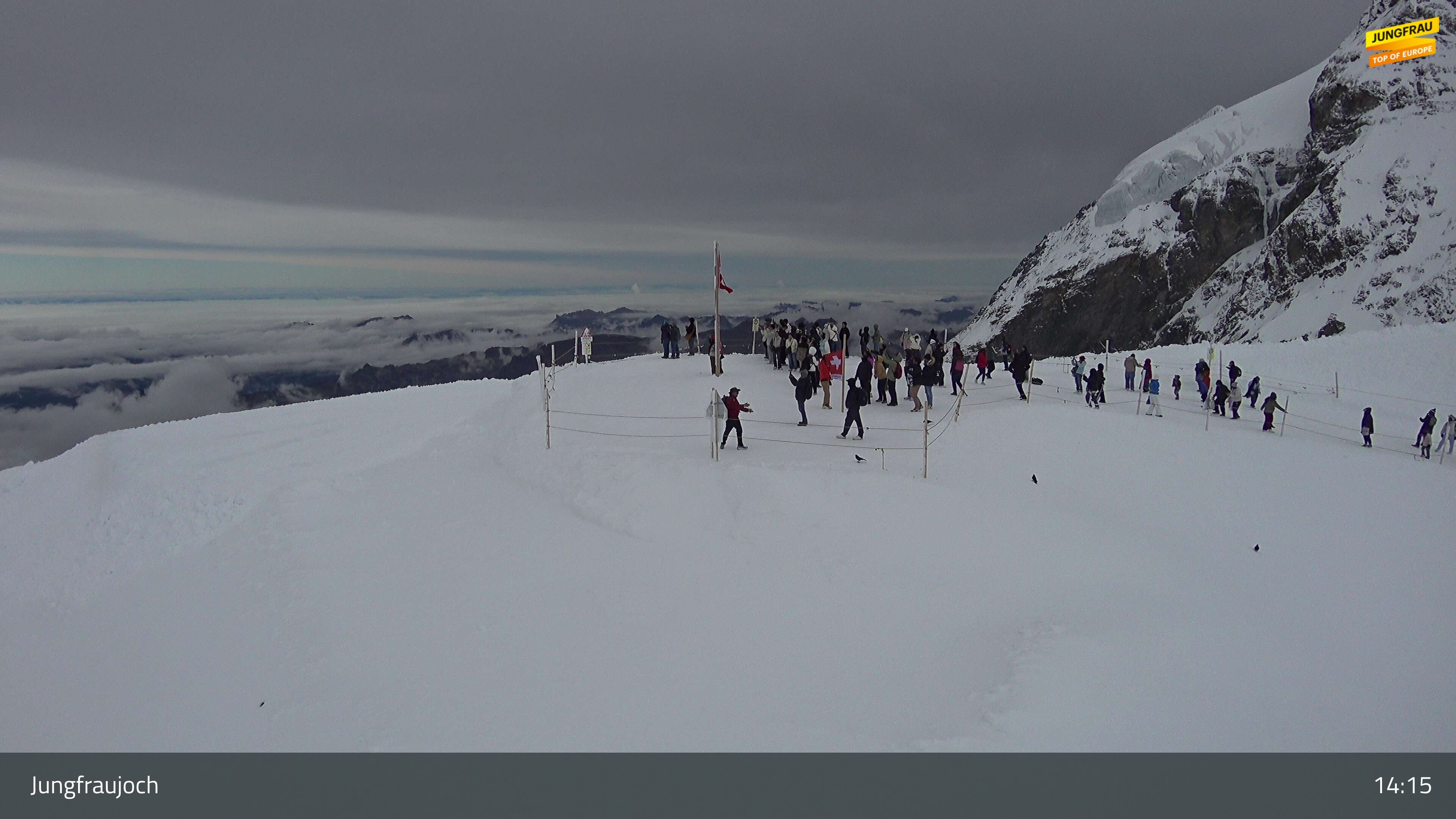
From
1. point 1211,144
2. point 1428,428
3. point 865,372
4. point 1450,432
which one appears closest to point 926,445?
point 865,372

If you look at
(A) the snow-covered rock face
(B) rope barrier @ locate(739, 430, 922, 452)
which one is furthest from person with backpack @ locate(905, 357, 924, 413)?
(A) the snow-covered rock face

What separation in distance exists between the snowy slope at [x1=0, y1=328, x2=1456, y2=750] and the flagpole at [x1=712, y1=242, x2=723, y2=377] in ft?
16.0

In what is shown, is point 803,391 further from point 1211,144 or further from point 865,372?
point 1211,144

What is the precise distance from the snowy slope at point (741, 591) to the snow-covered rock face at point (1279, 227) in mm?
92946

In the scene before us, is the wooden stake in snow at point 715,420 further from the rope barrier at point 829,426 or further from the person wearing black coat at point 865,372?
the person wearing black coat at point 865,372

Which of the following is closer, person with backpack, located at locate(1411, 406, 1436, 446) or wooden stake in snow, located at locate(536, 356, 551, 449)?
wooden stake in snow, located at locate(536, 356, 551, 449)

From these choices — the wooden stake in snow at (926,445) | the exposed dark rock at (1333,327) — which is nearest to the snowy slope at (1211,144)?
the exposed dark rock at (1333,327)

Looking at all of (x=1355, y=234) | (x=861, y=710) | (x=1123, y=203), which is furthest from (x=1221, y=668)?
(x=1123, y=203)

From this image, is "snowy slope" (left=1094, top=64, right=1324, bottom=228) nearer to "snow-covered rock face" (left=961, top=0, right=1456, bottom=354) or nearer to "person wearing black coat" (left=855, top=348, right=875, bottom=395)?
"snow-covered rock face" (left=961, top=0, right=1456, bottom=354)

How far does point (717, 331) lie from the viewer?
24328 millimetres

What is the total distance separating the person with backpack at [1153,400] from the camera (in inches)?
829

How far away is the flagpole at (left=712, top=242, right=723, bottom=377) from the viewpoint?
23609 millimetres

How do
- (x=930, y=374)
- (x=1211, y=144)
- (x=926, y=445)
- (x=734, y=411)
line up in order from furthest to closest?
(x=1211, y=144)
(x=930, y=374)
(x=734, y=411)
(x=926, y=445)

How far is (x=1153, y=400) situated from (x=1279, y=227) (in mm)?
121637
